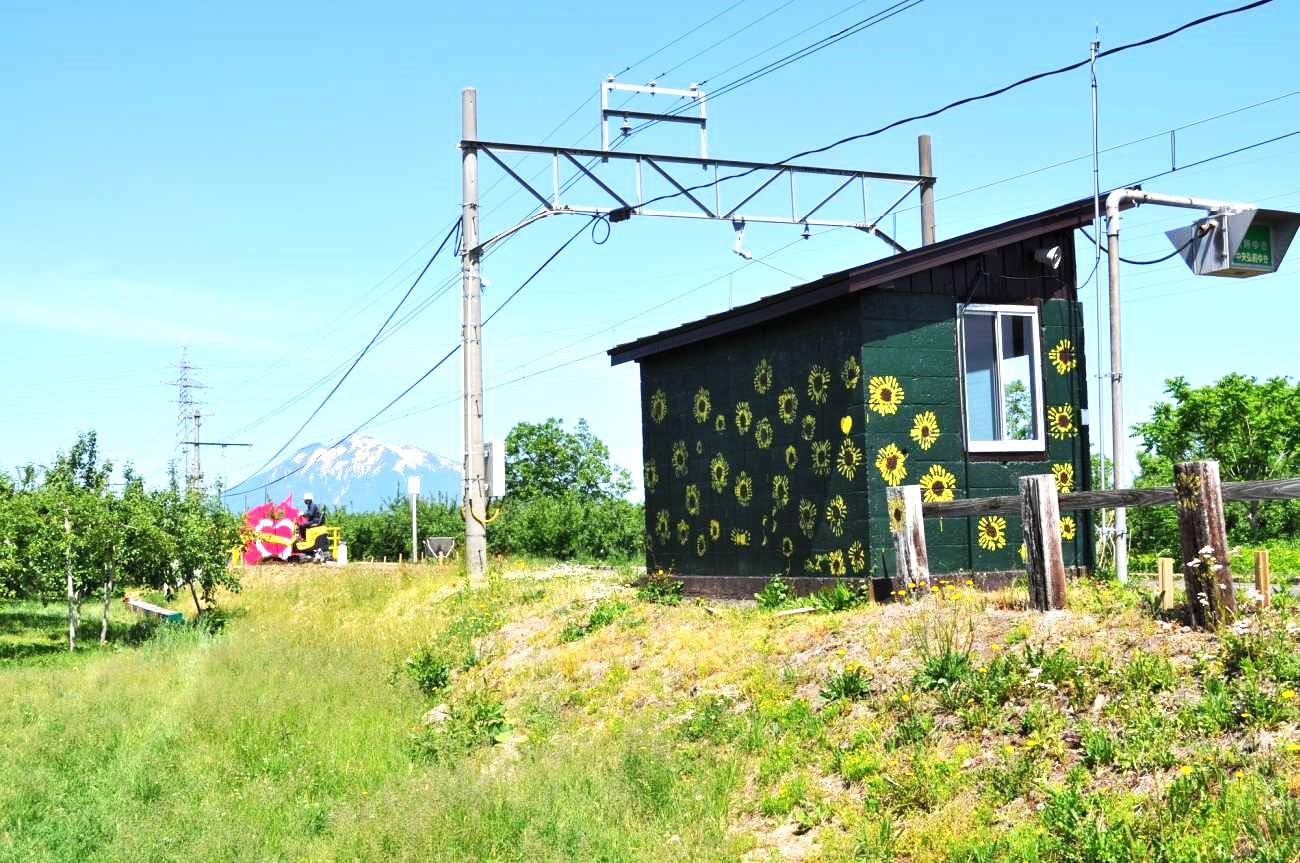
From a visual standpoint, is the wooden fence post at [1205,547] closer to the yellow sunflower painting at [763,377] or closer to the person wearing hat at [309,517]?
the yellow sunflower painting at [763,377]

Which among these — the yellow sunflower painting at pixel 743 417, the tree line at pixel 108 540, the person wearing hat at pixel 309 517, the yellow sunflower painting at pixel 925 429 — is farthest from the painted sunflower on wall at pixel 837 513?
the person wearing hat at pixel 309 517

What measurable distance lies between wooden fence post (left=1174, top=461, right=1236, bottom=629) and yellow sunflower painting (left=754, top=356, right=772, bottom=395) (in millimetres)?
7013

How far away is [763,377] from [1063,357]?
3.62m

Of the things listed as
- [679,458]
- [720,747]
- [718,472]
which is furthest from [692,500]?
[720,747]

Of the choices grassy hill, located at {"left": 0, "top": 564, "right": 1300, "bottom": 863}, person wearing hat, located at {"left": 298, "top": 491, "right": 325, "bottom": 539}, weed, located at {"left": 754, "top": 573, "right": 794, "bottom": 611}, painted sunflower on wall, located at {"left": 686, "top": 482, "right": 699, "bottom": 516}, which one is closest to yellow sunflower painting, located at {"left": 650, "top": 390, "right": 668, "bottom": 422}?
painted sunflower on wall, located at {"left": 686, "top": 482, "right": 699, "bottom": 516}

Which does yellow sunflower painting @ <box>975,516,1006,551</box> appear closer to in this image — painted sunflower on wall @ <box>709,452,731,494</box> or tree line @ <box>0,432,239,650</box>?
painted sunflower on wall @ <box>709,452,731,494</box>

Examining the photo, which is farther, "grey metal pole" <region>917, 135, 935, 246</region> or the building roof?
"grey metal pole" <region>917, 135, 935, 246</region>

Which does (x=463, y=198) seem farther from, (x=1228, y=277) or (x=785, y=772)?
(x=785, y=772)

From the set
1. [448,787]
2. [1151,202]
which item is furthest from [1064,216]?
[448,787]

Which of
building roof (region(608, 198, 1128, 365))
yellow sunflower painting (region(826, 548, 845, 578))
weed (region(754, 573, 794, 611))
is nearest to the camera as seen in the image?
building roof (region(608, 198, 1128, 365))

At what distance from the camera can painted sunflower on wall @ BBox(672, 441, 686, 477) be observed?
17.2 metres

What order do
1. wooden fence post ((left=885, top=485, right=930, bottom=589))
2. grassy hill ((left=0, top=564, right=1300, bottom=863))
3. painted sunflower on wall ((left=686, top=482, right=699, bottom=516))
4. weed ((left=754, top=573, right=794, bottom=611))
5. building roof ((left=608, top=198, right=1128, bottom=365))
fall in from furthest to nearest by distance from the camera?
painted sunflower on wall ((left=686, top=482, right=699, bottom=516)) → weed ((left=754, top=573, right=794, bottom=611)) → building roof ((left=608, top=198, right=1128, bottom=365)) → wooden fence post ((left=885, top=485, right=930, bottom=589)) → grassy hill ((left=0, top=564, right=1300, bottom=863))

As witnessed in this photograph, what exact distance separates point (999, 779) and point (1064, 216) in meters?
8.63

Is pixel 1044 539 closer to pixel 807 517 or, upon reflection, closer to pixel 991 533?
pixel 991 533
